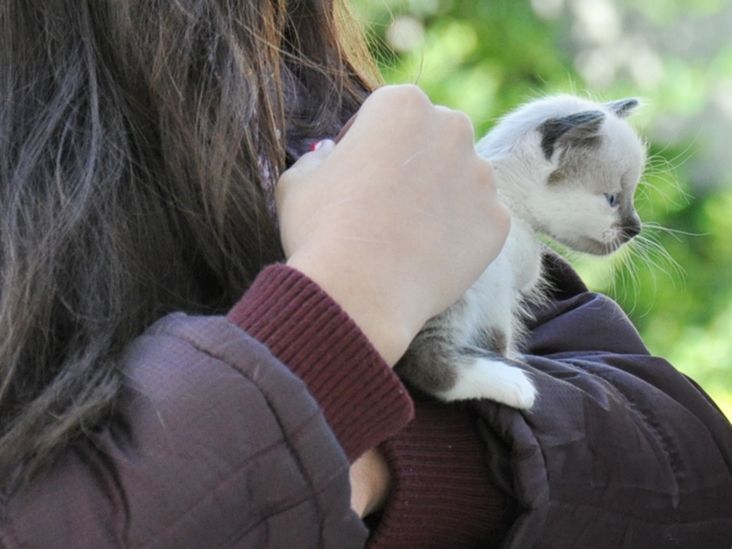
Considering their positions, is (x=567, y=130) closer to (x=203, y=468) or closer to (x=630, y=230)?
(x=630, y=230)

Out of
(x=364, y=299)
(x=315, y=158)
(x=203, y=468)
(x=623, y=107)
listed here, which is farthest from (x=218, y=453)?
(x=623, y=107)

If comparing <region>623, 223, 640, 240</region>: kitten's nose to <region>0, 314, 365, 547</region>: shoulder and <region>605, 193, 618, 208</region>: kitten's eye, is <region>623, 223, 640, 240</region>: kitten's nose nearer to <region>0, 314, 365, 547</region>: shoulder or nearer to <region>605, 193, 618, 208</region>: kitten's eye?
<region>605, 193, 618, 208</region>: kitten's eye

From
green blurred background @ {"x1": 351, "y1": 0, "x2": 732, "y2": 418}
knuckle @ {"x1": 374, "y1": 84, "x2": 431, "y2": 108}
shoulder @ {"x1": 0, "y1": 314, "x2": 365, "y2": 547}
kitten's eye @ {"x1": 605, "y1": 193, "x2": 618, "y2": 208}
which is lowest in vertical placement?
green blurred background @ {"x1": 351, "y1": 0, "x2": 732, "y2": 418}

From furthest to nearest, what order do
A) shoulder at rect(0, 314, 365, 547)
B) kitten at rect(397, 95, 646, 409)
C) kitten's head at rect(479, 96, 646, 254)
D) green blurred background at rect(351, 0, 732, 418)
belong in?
green blurred background at rect(351, 0, 732, 418)
kitten's head at rect(479, 96, 646, 254)
kitten at rect(397, 95, 646, 409)
shoulder at rect(0, 314, 365, 547)

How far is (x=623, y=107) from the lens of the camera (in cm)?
94

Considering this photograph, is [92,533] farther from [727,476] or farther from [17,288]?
[727,476]

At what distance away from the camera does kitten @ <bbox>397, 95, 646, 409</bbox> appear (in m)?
0.75

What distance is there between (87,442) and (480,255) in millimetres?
247

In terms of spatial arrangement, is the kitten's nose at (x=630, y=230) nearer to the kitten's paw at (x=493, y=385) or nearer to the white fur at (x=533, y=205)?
the white fur at (x=533, y=205)

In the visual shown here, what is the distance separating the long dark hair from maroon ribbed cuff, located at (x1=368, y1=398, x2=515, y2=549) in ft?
0.44

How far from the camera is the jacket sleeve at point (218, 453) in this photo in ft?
1.69

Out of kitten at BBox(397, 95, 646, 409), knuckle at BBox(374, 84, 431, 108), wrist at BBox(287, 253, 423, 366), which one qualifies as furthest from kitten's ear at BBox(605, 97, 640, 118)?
wrist at BBox(287, 253, 423, 366)

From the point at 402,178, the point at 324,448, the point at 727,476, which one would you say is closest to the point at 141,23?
the point at 402,178

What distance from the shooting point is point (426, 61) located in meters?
1.70
